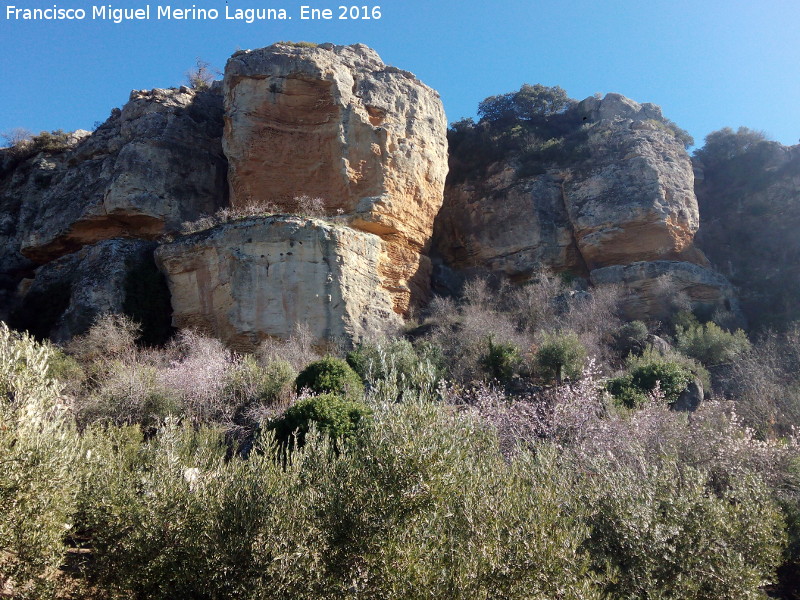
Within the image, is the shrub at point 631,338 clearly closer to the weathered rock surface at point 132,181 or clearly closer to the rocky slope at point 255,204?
the rocky slope at point 255,204

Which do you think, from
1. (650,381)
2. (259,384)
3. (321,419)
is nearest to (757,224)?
(650,381)

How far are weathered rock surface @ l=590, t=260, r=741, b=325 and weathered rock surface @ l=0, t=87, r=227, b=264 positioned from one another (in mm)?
16053

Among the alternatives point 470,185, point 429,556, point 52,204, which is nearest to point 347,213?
point 470,185

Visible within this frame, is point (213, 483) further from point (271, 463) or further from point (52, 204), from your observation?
point (52, 204)

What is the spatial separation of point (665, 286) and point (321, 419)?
55.6 ft

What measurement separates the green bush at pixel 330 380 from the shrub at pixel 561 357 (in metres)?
5.60

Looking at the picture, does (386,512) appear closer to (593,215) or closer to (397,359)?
(397,359)

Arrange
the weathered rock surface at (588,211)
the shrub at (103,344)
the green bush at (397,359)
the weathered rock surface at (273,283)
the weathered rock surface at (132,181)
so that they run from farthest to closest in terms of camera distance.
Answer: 1. the weathered rock surface at (588,211)
2. the weathered rock surface at (132,181)
3. the weathered rock surface at (273,283)
4. the shrub at (103,344)
5. the green bush at (397,359)

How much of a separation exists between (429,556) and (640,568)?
242 cm

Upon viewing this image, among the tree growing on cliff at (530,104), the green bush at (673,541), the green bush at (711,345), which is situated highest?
the tree growing on cliff at (530,104)

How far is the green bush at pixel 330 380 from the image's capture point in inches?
492

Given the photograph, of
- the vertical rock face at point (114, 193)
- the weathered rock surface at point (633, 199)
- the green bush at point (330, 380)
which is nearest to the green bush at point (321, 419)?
the green bush at point (330, 380)

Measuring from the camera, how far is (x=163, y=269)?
63.8 ft

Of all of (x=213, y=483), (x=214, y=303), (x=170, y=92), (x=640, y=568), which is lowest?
(x=640, y=568)
